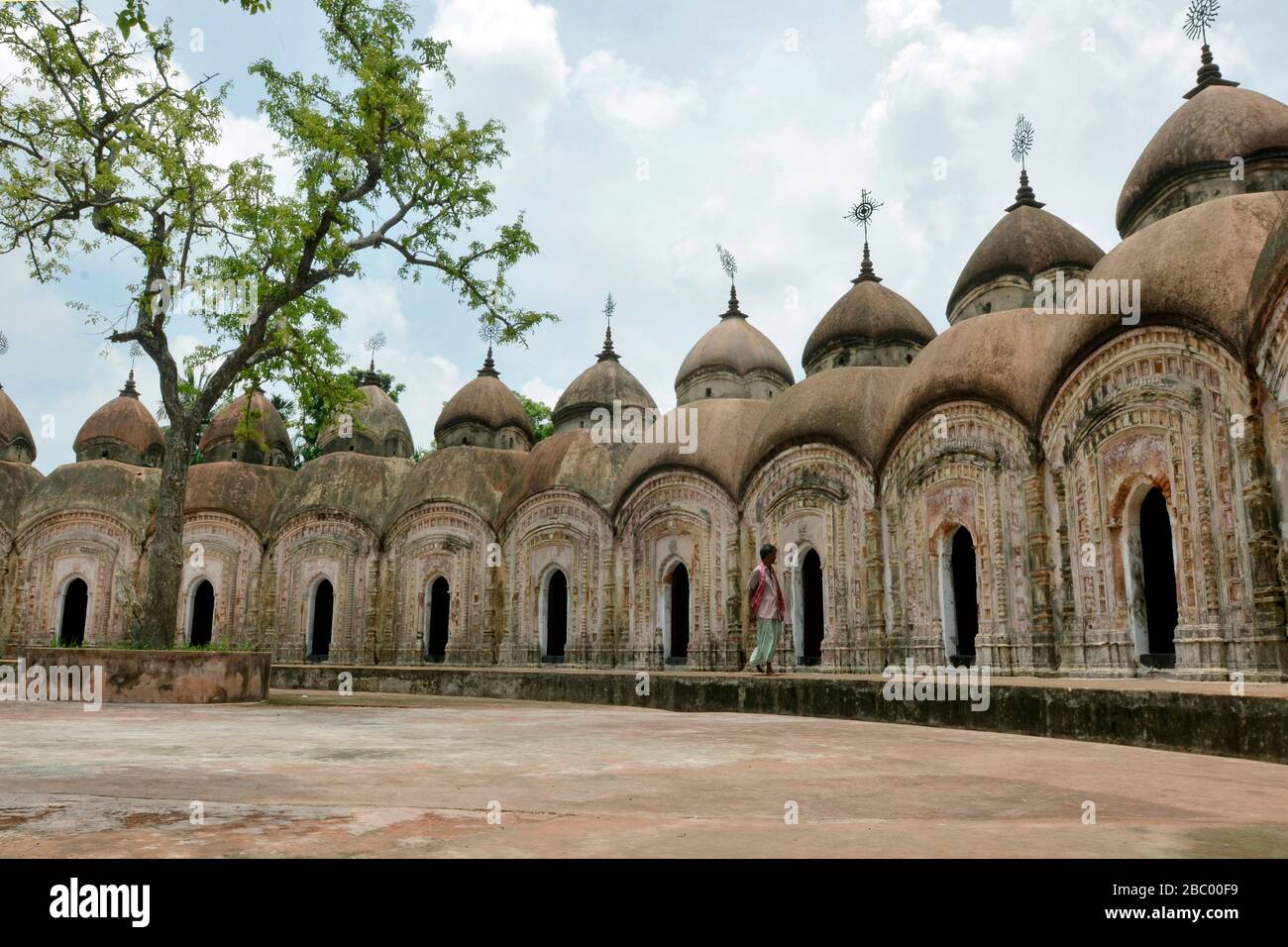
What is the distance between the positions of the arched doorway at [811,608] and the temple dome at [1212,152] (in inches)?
291

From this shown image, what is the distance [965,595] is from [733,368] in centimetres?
819

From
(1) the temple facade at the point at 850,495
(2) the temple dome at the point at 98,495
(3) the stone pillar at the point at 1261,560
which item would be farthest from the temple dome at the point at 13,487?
(3) the stone pillar at the point at 1261,560

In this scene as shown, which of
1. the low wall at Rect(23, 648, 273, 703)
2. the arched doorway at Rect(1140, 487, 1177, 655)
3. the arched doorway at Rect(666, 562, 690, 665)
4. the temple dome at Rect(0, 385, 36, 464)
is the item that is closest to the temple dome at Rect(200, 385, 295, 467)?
the temple dome at Rect(0, 385, 36, 464)

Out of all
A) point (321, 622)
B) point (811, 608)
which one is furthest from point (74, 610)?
point (811, 608)

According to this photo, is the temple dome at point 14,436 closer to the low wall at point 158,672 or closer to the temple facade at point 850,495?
the temple facade at point 850,495

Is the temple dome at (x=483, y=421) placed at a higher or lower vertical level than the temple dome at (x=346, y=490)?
higher

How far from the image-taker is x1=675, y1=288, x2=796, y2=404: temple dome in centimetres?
2164

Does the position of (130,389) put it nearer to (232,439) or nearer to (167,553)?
(232,439)

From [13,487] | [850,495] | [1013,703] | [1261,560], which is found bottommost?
[1013,703]

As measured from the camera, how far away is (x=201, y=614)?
24.1 meters

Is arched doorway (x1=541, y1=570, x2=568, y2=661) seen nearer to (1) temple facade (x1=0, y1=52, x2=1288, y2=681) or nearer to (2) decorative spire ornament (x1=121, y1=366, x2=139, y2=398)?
(1) temple facade (x1=0, y1=52, x2=1288, y2=681)

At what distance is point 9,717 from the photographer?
6.37m

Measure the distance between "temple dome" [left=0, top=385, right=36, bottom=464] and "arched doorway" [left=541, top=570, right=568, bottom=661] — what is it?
53.4 feet

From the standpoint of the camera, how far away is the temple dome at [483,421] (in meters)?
24.7
